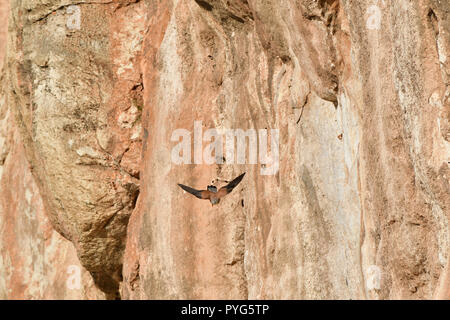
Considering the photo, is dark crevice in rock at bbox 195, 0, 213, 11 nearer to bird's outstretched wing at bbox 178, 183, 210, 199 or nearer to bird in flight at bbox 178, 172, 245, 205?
bird in flight at bbox 178, 172, 245, 205

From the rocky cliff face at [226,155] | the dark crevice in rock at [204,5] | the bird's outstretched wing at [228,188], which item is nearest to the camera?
the rocky cliff face at [226,155]

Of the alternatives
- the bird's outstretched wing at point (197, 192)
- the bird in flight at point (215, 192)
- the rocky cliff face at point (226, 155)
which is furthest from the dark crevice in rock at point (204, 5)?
the bird's outstretched wing at point (197, 192)

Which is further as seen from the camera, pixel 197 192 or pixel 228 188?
pixel 197 192

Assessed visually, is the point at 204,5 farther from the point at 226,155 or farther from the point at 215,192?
the point at 215,192

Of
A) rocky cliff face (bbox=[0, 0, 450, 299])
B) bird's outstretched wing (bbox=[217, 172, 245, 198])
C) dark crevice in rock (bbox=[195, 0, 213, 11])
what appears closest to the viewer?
rocky cliff face (bbox=[0, 0, 450, 299])

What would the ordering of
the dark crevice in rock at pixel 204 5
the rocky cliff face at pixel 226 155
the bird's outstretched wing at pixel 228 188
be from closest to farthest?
the rocky cliff face at pixel 226 155 → the bird's outstretched wing at pixel 228 188 → the dark crevice in rock at pixel 204 5

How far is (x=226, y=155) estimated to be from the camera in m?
7.79

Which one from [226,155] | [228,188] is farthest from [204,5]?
[228,188]

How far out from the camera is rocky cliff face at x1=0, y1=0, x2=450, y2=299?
5.05 m

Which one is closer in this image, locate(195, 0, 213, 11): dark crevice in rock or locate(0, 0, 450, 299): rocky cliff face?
locate(0, 0, 450, 299): rocky cliff face

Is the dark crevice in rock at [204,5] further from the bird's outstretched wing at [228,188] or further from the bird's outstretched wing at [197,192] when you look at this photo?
the bird's outstretched wing at [197,192]

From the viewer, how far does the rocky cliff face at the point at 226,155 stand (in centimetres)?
505

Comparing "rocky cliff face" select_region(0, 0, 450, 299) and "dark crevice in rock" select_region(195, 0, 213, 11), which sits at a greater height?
"dark crevice in rock" select_region(195, 0, 213, 11)

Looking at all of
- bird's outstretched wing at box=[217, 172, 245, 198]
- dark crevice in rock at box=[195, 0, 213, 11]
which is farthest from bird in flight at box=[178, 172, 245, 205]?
dark crevice in rock at box=[195, 0, 213, 11]
